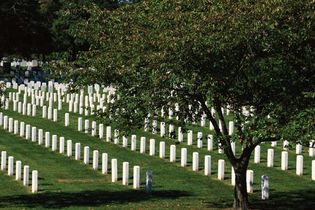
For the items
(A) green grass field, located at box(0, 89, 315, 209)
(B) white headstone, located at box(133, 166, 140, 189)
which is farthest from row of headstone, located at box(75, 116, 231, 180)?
(B) white headstone, located at box(133, 166, 140, 189)

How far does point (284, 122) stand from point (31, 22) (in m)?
51.2

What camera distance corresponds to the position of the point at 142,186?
77.0 feet

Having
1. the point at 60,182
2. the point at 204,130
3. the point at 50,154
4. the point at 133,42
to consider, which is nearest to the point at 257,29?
the point at 133,42

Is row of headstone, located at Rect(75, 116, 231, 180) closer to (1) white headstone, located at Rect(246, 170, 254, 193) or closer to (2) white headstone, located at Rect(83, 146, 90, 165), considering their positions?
(1) white headstone, located at Rect(246, 170, 254, 193)

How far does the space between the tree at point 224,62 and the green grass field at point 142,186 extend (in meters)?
2.58

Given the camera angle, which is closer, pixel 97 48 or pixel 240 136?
pixel 240 136

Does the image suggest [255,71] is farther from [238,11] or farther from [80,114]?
[80,114]

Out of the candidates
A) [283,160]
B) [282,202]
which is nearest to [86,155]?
[283,160]

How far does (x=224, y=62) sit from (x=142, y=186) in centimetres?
779

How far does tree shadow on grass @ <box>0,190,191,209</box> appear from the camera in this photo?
20.4 metres

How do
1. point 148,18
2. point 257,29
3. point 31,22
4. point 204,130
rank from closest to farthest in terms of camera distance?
point 257,29 → point 148,18 → point 204,130 → point 31,22

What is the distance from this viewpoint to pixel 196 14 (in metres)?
16.7

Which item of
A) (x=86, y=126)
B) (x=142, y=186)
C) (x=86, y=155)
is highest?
(x=86, y=126)

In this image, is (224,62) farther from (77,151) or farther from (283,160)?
(77,151)
